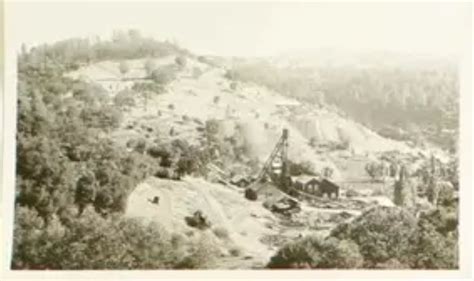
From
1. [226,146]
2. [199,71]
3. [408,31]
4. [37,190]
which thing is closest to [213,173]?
[226,146]

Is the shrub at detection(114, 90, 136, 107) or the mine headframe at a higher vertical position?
the shrub at detection(114, 90, 136, 107)

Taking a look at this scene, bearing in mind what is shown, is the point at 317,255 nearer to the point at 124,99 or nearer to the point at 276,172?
the point at 276,172

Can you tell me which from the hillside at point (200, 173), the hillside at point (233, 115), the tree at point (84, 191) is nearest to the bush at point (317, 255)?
the hillside at point (200, 173)

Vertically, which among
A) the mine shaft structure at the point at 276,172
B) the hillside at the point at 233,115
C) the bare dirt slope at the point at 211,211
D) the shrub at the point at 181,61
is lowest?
the bare dirt slope at the point at 211,211

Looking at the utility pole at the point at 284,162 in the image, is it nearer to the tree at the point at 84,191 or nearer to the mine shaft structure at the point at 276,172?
the mine shaft structure at the point at 276,172

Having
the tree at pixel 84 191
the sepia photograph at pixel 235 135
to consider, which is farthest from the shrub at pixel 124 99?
the tree at pixel 84 191

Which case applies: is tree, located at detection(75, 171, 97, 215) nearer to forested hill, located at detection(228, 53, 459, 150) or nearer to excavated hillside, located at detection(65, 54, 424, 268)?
excavated hillside, located at detection(65, 54, 424, 268)

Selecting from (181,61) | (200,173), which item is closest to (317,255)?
(200,173)

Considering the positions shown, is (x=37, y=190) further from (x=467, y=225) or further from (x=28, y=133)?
(x=467, y=225)

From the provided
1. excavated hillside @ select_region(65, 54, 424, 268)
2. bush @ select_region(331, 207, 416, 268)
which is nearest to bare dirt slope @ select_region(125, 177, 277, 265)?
excavated hillside @ select_region(65, 54, 424, 268)

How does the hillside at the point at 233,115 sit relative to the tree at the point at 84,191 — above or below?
above
